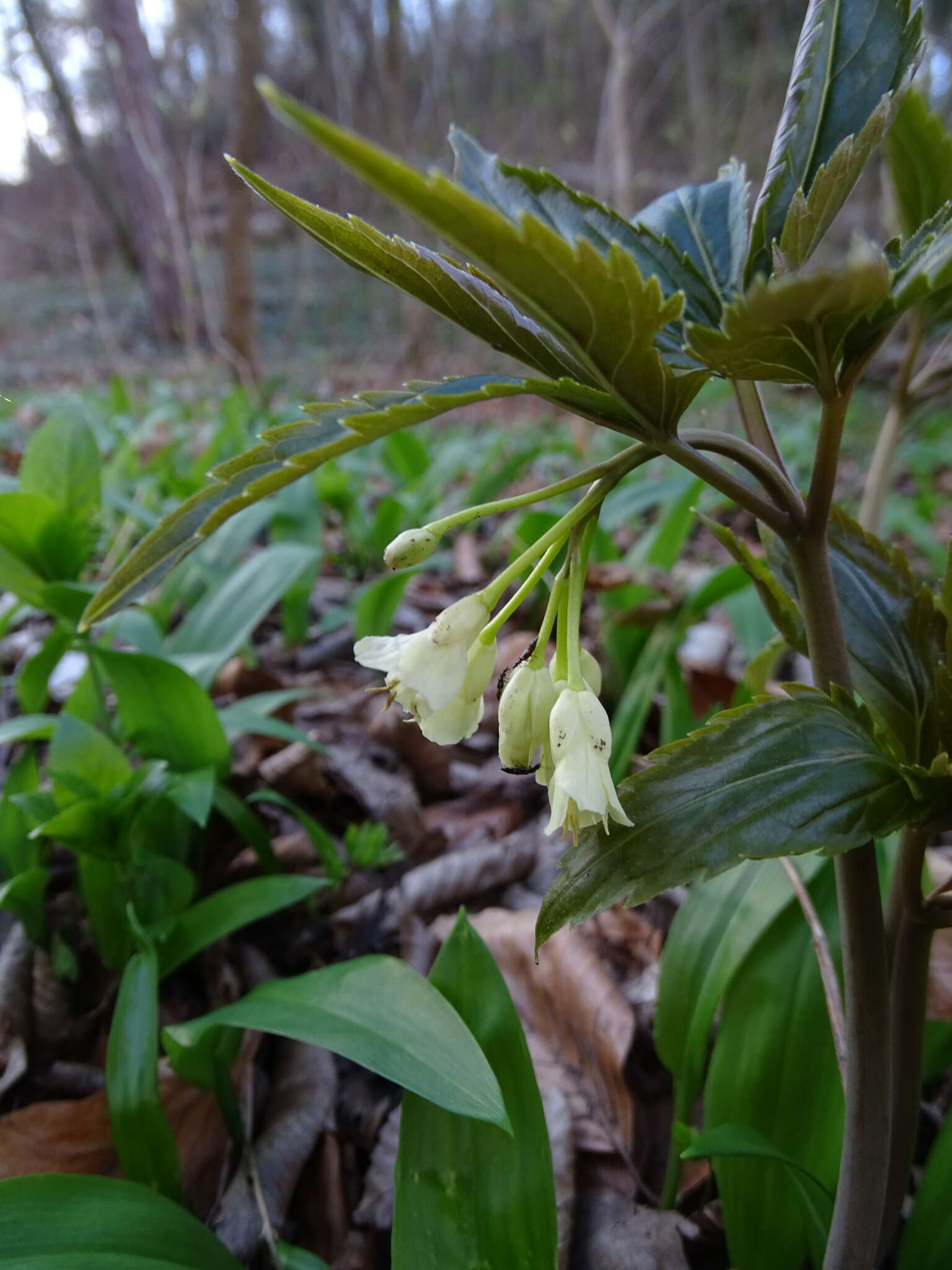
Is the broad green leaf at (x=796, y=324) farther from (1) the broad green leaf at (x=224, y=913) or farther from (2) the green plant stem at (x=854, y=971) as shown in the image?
(1) the broad green leaf at (x=224, y=913)

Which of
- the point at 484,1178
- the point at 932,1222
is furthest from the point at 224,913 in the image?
the point at 932,1222

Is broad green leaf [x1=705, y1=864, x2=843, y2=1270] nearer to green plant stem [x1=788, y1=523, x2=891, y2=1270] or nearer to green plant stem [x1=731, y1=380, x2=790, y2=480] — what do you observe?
green plant stem [x1=788, y1=523, x2=891, y2=1270]

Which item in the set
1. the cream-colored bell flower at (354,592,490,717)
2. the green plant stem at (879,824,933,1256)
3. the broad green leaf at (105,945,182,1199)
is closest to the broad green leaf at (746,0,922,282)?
the cream-colored bell flower at (354,592,490,717)

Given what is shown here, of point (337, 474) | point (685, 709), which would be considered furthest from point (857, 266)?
point (337, 474)

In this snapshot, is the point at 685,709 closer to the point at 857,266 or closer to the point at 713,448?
the point at 713,448

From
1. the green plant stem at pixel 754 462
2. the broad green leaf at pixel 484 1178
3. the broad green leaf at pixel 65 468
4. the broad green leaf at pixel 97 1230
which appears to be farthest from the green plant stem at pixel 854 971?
the broad green leaf at pixel 65 468

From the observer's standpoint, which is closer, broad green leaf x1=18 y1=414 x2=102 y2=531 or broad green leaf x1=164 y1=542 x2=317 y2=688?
broad green leaf x1=18 y1=414 x2=102 y2=531
